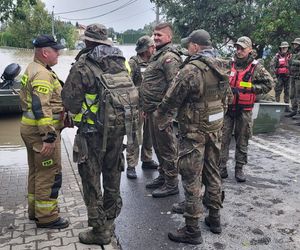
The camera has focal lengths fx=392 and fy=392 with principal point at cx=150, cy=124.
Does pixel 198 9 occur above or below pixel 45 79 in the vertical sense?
above

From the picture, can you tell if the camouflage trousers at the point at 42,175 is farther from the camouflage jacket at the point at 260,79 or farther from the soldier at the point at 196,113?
the camouflage jacket at the point at 260,79

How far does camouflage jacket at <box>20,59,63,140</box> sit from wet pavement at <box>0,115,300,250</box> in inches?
39.9

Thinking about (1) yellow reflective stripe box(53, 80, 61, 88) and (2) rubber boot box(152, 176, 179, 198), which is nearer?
(1) yellow reflective stripe box(53, 80, 61, 88)

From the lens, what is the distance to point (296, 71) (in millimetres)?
9516

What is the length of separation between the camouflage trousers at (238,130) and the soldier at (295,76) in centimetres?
→ 478

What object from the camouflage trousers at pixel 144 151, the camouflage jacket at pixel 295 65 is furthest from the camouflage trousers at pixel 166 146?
the camouflage jacket at pixel 295 65

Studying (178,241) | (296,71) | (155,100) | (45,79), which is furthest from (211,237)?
(296,71)

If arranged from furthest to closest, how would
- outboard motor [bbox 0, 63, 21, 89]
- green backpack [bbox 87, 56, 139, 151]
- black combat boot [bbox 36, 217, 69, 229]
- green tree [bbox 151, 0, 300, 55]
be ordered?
green tree [bbox 151, 0, 300, 55] < outboard motor [bbox 0, 63, 21, 89] < black combat boot [bbox 36, 217, 69, 229] < green backpack [bbox 87, 56, 139, 151]

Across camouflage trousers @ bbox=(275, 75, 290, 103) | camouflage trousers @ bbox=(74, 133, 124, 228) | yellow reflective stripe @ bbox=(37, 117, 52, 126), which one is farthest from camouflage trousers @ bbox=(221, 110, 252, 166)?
camouflage trousers @ bbox=(275, 75, 290, 103)

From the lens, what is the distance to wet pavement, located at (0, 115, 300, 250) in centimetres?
373

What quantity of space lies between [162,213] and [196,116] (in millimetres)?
1348

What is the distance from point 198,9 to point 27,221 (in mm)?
9973

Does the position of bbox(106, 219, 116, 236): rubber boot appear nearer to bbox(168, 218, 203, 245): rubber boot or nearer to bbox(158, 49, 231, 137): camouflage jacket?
bbox(168, 218, 203, 245): rubber boot

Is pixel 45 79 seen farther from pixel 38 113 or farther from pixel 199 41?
pixel 199 41
